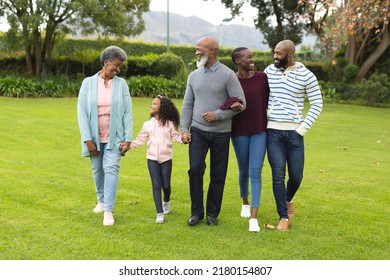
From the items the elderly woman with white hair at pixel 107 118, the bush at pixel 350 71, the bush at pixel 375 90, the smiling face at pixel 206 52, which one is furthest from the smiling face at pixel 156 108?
the bush at pixel 350 71

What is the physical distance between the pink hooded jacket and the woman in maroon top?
25.8 inches

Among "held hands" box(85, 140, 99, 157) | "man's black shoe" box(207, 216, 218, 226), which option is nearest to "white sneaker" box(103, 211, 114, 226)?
"held hands" box(85, 140, 99, 157)

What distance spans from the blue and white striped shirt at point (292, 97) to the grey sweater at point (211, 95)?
1.25ft

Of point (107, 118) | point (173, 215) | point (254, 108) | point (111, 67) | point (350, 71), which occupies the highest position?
point (111, 67)

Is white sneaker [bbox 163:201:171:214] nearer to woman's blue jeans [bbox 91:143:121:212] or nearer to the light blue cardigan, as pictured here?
woman's blue jeans [bbox 91:143:121:212]

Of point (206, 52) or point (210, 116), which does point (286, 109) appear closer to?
point (210, 116)

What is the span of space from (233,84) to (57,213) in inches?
90.6

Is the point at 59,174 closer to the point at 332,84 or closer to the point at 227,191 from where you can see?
the point at 227,191

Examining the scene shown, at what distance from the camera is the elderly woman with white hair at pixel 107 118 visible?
5.46 meters

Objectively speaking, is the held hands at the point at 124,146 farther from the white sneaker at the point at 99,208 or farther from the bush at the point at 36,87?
the bush at the point at 36,87

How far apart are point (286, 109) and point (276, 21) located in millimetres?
23627

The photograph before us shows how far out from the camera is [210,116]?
5.23 m

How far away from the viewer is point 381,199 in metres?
7.09

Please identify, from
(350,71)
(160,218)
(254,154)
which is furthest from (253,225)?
(350,71)
